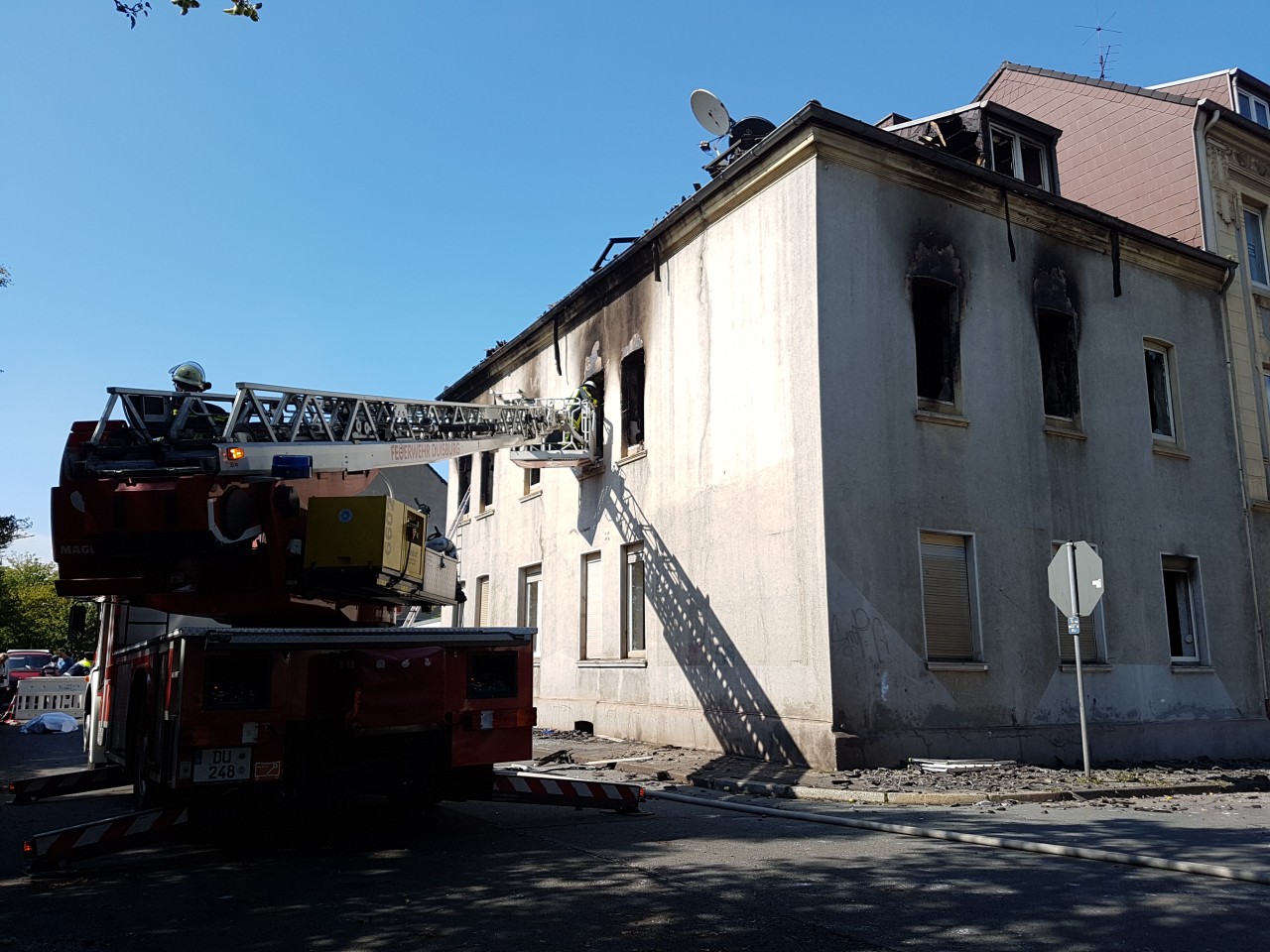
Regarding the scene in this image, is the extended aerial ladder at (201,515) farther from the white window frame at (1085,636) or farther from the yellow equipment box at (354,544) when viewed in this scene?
the white window frame at (1085,636)

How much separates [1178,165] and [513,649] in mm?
17430

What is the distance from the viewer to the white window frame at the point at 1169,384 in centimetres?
1741

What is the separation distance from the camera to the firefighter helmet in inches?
355

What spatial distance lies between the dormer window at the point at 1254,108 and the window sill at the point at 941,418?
39.9 feet

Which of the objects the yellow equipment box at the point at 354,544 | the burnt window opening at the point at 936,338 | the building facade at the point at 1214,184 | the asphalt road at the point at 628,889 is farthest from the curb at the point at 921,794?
the building facade at the point at 1214,184

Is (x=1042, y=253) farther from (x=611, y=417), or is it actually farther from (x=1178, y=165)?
(x=611, y=417)

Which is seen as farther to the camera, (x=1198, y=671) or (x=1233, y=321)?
(x=1233, y=321)

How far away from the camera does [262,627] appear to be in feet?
27.0

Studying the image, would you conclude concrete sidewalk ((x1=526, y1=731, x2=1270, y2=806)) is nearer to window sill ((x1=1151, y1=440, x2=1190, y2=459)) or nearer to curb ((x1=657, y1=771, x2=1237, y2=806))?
curb ((x1=657, y1=771, x2=1237, y2=806))

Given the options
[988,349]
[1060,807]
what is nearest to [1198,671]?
[988,349]

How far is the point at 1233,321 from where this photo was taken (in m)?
18.7

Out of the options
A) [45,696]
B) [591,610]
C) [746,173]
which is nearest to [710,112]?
[746,173]

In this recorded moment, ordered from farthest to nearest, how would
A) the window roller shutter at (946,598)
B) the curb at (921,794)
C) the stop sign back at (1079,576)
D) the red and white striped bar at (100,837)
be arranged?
the window roller shutter at (946,598) → the stop sign back at (1079,576) → the curb at (921,794) → the red and white striped bar at (100,837)

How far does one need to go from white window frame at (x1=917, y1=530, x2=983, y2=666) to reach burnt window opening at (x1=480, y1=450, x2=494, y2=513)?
12607 mm
